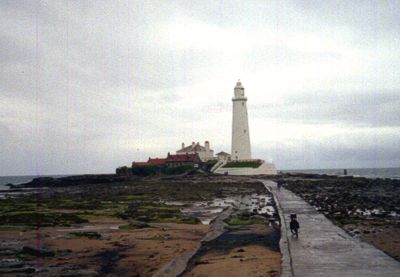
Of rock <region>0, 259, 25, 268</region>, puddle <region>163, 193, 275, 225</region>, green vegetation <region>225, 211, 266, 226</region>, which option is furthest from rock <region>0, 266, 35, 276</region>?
puddle <region>163, 193, 275, 225</region>

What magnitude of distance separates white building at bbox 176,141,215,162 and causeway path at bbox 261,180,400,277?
205 feet

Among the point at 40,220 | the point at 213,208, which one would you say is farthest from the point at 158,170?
the point at 40,220

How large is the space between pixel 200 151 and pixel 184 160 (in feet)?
14.9

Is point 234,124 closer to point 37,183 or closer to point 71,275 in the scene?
point 37,183

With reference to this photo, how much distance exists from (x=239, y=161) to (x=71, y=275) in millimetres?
57282

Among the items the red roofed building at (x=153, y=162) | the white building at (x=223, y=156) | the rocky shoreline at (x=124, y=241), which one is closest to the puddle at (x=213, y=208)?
the rocky shoreline at (x=124, y=241)

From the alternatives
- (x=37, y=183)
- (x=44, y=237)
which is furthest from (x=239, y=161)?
(x=44, y=237)

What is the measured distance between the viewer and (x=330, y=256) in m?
10.7

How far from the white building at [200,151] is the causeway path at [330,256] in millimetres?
62532

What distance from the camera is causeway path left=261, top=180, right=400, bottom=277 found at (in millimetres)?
9086

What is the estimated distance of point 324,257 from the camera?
10547 millimetres

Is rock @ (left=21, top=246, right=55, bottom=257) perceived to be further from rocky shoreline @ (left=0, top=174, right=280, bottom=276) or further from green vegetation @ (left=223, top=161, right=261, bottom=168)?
green vegetation @ (left=223, top=161, right=261, bottom=168)

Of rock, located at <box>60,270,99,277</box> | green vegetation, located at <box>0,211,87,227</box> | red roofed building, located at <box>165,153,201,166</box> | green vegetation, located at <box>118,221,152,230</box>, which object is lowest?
rock, located at <box>60,270,99,277</box>

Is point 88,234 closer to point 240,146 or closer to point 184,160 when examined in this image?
point 240,146
